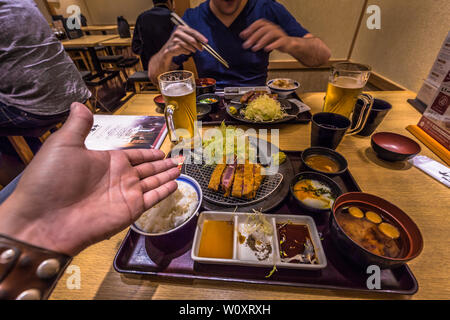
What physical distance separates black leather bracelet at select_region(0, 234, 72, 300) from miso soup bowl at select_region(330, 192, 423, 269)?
1.19 m

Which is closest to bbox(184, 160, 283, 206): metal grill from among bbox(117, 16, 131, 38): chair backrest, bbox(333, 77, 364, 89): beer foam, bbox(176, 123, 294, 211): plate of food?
bbox(176, 123, 294, 211): plate of food

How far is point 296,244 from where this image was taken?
1.01 metres

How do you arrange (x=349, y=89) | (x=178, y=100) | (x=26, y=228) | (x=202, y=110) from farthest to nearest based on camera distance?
(x=202, y=110), (x=349, y=89), (x=178, y=100), (x=26, y=228)

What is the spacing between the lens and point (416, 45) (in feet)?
10.2

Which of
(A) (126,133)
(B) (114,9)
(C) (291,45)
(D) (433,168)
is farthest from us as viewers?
(B) (114,9)

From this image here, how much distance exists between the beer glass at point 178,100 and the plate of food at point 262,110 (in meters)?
0.56

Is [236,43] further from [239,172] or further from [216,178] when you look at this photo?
[216,178]

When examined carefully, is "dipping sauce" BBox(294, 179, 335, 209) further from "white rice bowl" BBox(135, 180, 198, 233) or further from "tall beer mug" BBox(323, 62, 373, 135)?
"tall beer mug" BBox(323, 62, 373, 135)

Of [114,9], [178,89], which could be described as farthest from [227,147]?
[114,9]

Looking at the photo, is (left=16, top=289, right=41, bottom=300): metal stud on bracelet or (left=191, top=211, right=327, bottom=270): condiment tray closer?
(left=16, top=289, right=41, bottom=300): metal stud on bracelet

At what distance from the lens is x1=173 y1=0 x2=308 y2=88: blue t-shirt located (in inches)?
119

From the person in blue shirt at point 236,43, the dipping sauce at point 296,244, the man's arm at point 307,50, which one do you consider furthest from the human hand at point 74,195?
the man's arm at point 307,50

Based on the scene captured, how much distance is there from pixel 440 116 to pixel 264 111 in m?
1.46
